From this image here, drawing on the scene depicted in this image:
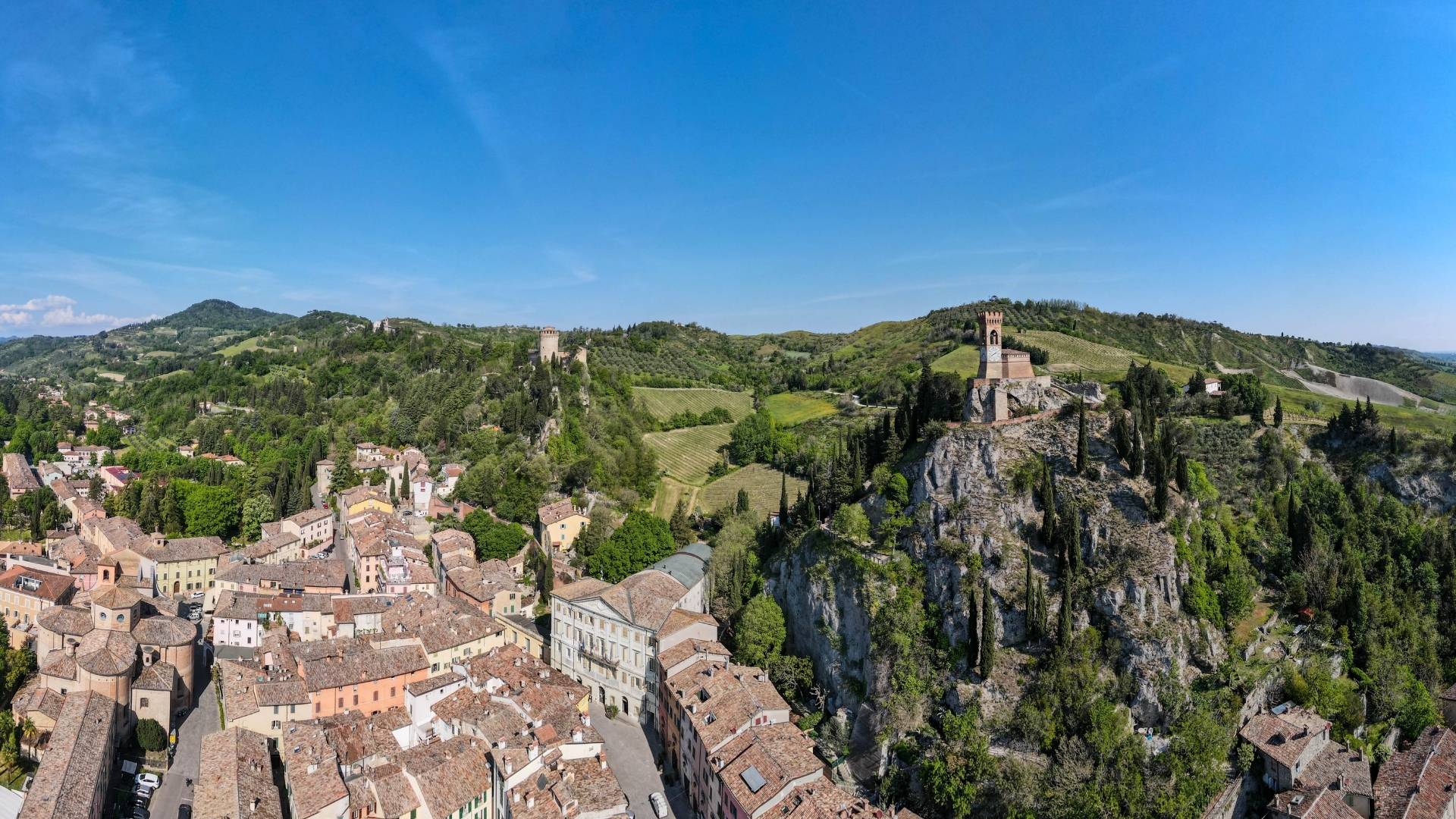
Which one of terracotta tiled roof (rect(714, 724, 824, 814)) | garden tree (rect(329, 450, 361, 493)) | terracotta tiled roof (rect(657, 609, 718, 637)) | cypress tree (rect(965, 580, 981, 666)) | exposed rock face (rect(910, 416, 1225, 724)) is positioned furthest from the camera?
garden tree (rect(329, 450, 361, 493))

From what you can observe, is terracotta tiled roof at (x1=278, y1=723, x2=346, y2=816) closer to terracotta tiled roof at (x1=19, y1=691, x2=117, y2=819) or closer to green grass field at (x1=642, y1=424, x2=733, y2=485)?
terracotta tiled roof at (x1=19, y1=691, x2=117, y2=819)

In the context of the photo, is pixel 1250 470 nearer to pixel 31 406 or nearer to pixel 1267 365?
pixel 1267 365

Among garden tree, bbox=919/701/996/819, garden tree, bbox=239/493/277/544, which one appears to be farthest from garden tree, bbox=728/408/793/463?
garden tree, bbox=919/701/996/819

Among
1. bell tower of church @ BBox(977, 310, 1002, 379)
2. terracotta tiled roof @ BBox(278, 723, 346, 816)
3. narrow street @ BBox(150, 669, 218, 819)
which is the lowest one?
narrow street @ BBox(150, 669, 218, 819)

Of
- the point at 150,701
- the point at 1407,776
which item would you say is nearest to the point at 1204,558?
the point at 1407,776

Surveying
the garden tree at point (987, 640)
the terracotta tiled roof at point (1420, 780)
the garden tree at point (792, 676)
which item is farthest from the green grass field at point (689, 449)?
the terracotta tiled roof at point (1420, 780)
